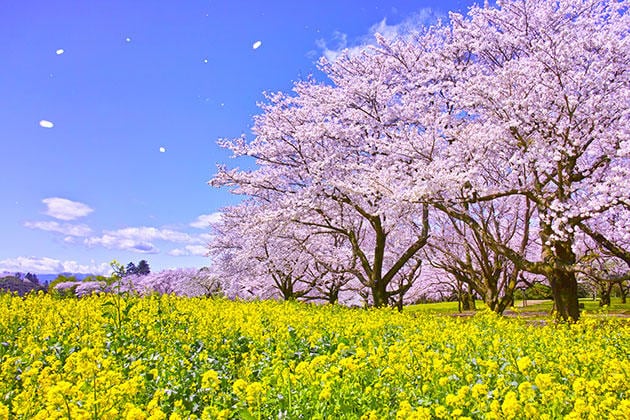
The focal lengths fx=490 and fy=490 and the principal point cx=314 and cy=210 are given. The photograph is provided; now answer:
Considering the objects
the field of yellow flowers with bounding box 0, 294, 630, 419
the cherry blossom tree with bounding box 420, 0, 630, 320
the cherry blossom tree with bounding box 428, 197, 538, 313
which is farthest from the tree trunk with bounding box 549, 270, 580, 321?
the cherry blossom tree with bounding box 428, 197, 538, 313

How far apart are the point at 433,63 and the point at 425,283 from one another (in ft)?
90.6

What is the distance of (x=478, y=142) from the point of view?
45.5ft

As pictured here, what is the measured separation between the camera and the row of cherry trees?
12609 mm

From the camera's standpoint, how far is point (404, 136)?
16.5m

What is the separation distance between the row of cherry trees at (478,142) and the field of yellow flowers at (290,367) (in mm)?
4026

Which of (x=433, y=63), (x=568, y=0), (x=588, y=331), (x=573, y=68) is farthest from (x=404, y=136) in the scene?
(x=588, y=331)

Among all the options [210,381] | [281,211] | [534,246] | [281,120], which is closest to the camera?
[210,381]

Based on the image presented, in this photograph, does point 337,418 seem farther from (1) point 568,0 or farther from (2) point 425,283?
(2) point 425,283

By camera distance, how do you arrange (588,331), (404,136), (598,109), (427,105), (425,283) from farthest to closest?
(425,283) → (427,105) → (404,136) → (598,109) → (588,331)

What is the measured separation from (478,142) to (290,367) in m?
10.3

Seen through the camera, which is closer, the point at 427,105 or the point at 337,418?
the point at 337,418

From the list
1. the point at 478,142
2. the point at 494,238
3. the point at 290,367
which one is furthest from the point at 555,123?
the point at 290,367

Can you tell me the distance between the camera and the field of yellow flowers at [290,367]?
382 cm

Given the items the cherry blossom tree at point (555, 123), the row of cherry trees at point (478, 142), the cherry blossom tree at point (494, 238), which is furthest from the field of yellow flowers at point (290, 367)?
the cherry blossom tree at point (494, 238)
